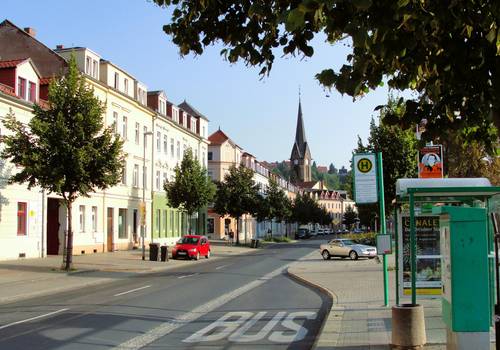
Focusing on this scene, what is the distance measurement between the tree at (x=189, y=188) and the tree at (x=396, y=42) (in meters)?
40.5

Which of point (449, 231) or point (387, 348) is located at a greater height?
point (449, 231)

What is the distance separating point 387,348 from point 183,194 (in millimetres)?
38959

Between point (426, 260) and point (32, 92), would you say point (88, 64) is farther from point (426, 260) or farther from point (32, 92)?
point (426, 260)

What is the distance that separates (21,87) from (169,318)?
24.5m

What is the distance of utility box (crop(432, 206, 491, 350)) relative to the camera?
7105mm

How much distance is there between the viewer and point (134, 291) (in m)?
18.0

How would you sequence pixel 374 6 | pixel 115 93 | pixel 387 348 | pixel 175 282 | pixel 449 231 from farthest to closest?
pixel 115 93 < pixel 175 282 < pixel 387 348 < pixel 449 231 < pixel 374 6

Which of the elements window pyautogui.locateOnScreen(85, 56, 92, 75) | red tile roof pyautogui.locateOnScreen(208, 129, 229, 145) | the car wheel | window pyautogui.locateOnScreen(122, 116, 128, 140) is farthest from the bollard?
red tile roof pyautogui.locateOnScreen(208, 129, 229, 145)

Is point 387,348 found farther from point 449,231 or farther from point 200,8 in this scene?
point 200,8

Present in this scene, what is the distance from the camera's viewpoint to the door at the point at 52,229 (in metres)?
37.3

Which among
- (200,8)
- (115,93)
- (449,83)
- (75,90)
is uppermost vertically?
(115,93)

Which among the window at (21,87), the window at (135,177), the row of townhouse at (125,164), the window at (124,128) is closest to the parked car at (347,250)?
the row of townhouse at (125,164)

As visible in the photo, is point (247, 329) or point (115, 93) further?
point (115, 93)

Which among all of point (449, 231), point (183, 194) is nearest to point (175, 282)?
point (449, 231)
